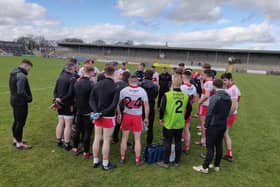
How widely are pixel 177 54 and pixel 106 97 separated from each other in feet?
212

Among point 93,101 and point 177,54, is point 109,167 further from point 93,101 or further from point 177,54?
point 177,54

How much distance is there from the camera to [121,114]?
438cm

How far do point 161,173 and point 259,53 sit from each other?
65.3m

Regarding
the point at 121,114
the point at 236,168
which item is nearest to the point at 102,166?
the point at 121,114

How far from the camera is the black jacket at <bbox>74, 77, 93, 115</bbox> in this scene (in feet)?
13.7

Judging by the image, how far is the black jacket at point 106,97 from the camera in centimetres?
378

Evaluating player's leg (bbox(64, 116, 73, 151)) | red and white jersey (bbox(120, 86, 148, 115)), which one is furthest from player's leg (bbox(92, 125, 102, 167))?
player's leg (bbox(64, 116, 73, 151))

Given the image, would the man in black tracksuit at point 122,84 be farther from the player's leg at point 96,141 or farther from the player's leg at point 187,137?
the player's leg at point 187,137

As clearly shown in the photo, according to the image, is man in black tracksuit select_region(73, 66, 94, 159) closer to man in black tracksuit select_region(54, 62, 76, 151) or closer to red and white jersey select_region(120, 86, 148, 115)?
man in black tracksuit select_region(54, 62, 76, 151)

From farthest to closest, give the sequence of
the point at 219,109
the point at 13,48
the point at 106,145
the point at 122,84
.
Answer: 1. the point at 13,48
2. the point at 122,84
3. the point at 106,145
4. the point at 219,109

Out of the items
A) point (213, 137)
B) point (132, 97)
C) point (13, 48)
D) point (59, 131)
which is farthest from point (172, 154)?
point (13, 48)

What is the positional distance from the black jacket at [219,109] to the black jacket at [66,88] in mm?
3049

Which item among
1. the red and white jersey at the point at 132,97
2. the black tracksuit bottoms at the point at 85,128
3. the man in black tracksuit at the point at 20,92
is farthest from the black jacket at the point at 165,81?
the man in black tracksuit at the point at 20,92

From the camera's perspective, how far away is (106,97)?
3.80 metres
